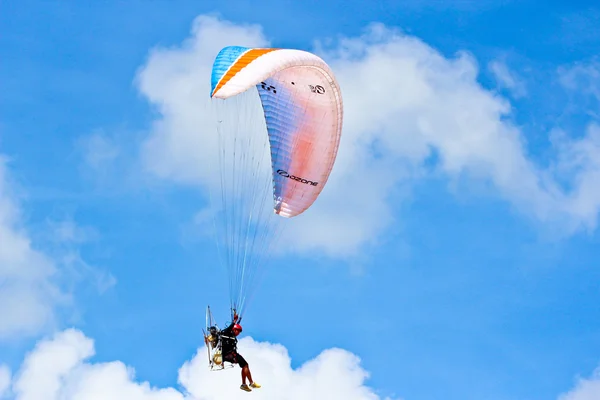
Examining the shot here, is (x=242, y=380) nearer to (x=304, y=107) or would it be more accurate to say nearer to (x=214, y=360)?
(x=214, y=360)

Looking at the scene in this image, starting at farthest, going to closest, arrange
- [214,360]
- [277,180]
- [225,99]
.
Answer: [277,180], [214,360], [225,99]

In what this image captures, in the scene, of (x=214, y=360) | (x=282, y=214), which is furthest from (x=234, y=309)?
(x=282, y=214)

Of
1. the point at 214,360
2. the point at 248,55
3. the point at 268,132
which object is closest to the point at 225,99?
the point at 248,55

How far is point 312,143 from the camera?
54.6 meters

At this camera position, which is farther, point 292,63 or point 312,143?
point 312,143

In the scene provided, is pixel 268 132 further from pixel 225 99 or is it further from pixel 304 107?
pixel 225 99

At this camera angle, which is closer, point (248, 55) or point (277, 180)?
point (248, 55)

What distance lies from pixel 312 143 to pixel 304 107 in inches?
60.7

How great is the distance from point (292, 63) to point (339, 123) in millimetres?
4515

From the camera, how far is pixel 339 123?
5456 centimetres

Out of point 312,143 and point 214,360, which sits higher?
point 312,143

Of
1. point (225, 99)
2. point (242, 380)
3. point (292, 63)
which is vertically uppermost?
point (292, 63)

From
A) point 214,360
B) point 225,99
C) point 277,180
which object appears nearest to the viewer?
point 225,99

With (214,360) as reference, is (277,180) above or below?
above
